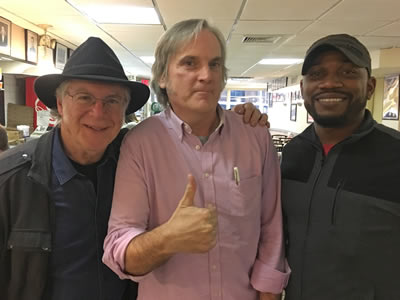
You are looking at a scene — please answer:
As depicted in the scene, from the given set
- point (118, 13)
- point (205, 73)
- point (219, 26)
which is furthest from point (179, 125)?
point (219, 26)

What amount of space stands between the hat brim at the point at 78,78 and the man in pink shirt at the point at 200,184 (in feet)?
0.42

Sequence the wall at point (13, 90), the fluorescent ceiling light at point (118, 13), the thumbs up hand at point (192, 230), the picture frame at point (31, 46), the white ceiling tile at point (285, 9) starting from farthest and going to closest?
the wall at point (13, 90) < the picture frame at point (31, 46) < the fluorescent ceiling light at point (118, 13) < the white ceiling tile at point (285, 9) < the thumbs up hand at point (192, 230)

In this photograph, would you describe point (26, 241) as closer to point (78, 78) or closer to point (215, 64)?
point (78, 78)

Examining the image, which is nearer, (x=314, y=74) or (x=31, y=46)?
(x=314, y=74)

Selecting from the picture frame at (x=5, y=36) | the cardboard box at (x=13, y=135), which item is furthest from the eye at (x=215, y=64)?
the cardboard box at (x=13, y=135)

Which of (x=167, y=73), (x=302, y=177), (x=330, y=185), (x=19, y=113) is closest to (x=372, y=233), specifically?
(x=330, y=185)

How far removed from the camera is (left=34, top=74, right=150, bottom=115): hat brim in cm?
117

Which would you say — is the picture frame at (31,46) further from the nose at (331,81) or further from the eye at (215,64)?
the nose at (331,81)

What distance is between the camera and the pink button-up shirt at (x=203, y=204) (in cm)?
114

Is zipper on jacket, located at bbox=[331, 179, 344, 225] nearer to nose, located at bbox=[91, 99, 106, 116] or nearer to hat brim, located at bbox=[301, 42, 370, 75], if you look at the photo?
hat brim, located at bbox=[301, 42, 370, 75]

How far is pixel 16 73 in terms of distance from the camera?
4.53 m

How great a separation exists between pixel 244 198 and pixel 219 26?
3.41 metres

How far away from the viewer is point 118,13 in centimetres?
372

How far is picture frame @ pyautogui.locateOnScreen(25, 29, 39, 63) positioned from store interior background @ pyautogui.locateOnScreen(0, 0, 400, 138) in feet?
0.11
